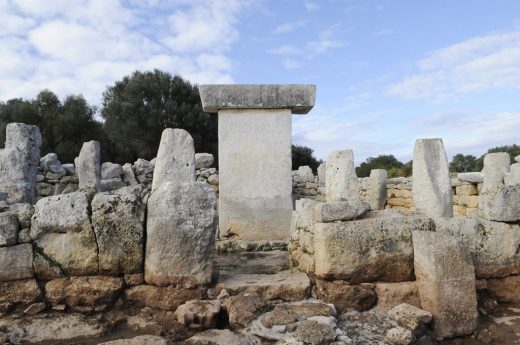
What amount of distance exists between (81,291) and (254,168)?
359cm

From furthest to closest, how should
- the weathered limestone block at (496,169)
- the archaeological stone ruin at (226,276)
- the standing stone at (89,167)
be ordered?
the standing stone at (89,167), the weathered limestone block at (496,169), the archaeological stone ruin at (226,276)

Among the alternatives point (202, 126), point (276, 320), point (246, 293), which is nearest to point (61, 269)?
point (246, 293)

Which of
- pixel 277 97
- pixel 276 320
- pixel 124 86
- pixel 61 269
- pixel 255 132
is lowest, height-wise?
pixel 276 320

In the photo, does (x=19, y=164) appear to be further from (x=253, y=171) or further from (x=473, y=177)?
(x=473, y=177)

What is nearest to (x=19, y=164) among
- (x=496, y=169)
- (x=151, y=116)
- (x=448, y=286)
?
(x=448, y=286)

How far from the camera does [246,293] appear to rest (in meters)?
3.31

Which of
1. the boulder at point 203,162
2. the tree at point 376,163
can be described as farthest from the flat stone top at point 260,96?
the tree at point 376,163

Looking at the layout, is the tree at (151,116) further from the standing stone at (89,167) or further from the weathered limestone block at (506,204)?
the weathered limestone block at (506,204)

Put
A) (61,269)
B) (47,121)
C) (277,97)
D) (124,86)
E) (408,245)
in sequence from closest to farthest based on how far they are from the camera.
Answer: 1. (61,269)
2. (408,245)
3. (277,97)
4. (47,121)
5. (124,86)

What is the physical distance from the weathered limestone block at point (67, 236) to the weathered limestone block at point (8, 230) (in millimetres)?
121

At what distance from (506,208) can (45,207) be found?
4.00m

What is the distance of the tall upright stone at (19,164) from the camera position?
591 centimetres

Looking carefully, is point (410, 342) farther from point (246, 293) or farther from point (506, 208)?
point (506, 208)

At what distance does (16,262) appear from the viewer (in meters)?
3.17
